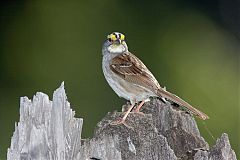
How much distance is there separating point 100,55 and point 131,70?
18.3 feet

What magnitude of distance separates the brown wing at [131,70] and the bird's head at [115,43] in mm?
49

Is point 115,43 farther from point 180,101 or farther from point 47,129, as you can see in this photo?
point 47,129

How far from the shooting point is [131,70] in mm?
7508

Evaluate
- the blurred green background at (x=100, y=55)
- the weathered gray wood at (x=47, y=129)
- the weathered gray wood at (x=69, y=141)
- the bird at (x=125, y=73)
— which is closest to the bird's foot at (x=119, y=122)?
the weathered gray wood at (x=69, y=141)

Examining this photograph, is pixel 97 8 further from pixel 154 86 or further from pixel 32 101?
pixel 32 101

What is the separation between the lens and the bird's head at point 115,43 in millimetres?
7522

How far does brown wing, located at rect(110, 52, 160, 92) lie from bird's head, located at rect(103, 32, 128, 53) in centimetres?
5

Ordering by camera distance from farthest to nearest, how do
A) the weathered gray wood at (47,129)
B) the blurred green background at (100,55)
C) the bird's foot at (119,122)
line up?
1. the blurred green background at (100,55)
2. the bird's foot at (119,122)
3. the weathered gray wood at (47,129)

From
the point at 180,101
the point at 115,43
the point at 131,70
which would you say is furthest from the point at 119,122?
the point at 115,43

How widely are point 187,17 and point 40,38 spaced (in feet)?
7.74

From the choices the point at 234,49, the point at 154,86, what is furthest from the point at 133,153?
the point at 234,49

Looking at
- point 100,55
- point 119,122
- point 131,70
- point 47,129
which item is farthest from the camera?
point 100,55

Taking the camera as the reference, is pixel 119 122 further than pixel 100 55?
No

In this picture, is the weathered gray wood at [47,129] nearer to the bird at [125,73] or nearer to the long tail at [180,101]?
the long tail at [180,101]
